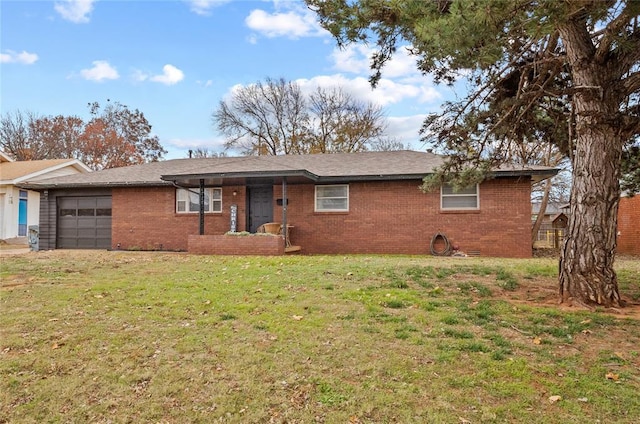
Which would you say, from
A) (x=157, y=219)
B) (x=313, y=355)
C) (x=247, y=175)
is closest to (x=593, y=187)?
(x=313, y=355)

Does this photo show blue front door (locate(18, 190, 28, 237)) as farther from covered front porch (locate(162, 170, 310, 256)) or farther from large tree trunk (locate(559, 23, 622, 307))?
large tree trunk (locate(559, 23, 622, 307))

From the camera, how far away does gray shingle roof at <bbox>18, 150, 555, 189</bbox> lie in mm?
12828

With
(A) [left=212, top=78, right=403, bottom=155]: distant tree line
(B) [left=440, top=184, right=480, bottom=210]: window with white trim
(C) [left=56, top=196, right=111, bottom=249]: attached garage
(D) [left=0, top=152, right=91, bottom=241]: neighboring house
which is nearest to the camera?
(B) [left=440, top=184, right=480, bottom=210]: window with white trim

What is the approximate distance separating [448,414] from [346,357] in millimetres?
1086

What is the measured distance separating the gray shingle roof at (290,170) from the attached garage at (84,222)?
873 mm

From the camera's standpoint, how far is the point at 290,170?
12.2m

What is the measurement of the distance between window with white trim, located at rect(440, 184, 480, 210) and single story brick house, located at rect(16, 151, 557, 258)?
0.03 metres

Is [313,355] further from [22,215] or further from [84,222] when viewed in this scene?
[22,215]

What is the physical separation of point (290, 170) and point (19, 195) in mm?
17408

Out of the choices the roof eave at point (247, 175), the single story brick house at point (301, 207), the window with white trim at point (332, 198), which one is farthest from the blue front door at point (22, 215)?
the window with white trim at point (332, 198)

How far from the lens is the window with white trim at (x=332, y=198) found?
1388 cm

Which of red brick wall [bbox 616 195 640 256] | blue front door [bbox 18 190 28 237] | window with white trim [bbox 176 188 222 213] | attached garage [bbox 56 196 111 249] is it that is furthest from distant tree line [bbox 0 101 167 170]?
red brick wall [bbox 616 195 640 256]

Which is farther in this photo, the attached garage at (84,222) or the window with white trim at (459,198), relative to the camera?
the attached garage at (84,222)

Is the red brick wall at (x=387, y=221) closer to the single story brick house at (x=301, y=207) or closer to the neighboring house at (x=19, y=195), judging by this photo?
the single story brick house at (x=301, y=207)
